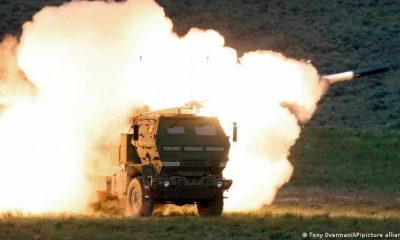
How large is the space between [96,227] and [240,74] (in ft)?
30.9

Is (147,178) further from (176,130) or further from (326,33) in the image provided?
(326,33)

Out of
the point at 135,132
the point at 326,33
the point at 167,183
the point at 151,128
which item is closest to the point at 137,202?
the point at 167,183

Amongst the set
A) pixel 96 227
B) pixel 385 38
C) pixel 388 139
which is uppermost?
pixel 385 38

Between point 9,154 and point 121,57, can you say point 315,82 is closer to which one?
point 121,57

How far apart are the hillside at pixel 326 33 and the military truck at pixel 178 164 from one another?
3650cm

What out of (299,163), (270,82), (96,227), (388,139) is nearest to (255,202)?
(270,82)

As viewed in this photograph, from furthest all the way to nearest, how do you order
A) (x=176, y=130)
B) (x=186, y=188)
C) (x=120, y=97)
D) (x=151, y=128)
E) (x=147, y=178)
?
1. (x=120, y=97)
2. (x=151, y=128)
3. (x=176, y=130)
4. (x=147, y=178)
5. (x=186, y=188)

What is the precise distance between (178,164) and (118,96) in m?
4.90

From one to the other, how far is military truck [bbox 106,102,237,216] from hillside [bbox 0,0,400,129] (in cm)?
3650

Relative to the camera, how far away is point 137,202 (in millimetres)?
33812

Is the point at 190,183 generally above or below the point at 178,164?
below

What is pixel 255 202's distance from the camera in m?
38.0

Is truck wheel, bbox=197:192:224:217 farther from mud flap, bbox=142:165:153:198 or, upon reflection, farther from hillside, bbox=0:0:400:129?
hillside, bbox=0:0:400:129

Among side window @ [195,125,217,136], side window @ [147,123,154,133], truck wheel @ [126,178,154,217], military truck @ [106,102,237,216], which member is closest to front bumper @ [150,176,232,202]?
military truck @ [106,102,237,216]
